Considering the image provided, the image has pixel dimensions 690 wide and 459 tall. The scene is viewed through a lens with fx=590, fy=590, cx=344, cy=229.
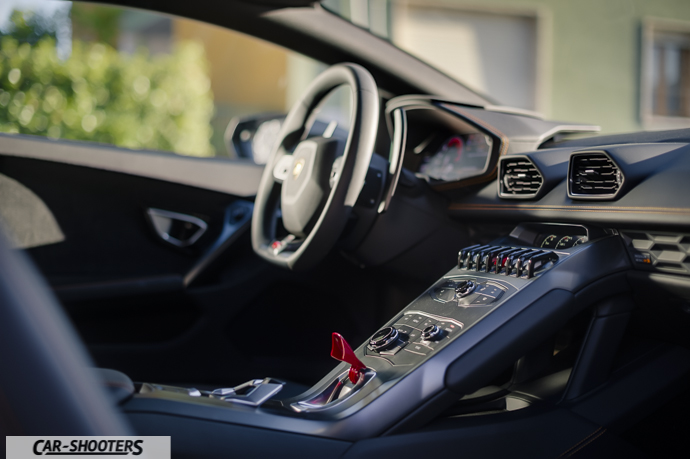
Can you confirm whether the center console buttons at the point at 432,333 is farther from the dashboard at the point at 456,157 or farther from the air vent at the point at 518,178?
the dashboard at the point at 456,157

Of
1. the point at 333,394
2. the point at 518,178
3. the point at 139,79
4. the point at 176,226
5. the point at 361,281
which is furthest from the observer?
the point at 139,79

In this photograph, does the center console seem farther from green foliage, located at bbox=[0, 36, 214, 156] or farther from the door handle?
green foliage, located at bbox=[0, 36, 214, 156]

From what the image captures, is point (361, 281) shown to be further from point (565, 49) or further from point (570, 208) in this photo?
point (565, 49)

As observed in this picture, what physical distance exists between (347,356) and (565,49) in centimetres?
277

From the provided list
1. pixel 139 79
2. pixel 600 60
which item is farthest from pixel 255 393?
pixel 139 79

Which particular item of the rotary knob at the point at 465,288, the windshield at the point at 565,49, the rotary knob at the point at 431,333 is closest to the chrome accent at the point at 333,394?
the rotary knob at the point at 431,333

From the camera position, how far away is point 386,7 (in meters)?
5.30

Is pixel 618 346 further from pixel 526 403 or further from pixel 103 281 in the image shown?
pixel 103 281

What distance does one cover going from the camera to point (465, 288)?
1257 mm

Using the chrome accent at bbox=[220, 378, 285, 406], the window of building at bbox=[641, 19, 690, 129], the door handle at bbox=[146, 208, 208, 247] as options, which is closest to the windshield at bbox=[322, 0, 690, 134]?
the window of building at bbox=[641, 19, 690, 129]

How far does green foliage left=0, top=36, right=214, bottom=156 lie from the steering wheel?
0.62 meters

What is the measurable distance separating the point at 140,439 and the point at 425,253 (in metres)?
1.06

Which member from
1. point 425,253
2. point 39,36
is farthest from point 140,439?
point 39,36

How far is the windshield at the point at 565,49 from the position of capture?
1863 millimetres
